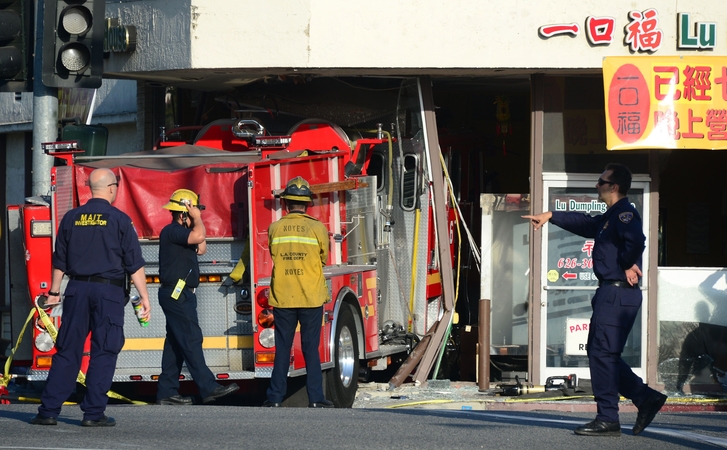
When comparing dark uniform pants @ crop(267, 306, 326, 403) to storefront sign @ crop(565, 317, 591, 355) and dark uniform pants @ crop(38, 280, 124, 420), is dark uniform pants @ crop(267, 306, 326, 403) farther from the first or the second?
storefront sign @ crop(565, 317, 591, 355)

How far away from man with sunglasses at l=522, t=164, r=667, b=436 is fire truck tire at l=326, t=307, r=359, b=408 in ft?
10.2

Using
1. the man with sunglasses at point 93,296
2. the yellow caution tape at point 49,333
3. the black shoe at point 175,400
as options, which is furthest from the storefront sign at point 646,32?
the man with sunglasses at point 93,296

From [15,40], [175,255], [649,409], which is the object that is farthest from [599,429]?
[15,40]

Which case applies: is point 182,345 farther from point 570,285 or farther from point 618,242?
point 570,285

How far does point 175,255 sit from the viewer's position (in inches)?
380

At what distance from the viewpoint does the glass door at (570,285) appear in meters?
12.0

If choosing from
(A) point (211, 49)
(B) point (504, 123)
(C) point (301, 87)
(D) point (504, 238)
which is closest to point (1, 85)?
(A) point (211, 49)

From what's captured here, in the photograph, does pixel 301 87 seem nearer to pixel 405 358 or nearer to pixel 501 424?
pixel 405 358

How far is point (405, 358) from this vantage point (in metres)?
12.6

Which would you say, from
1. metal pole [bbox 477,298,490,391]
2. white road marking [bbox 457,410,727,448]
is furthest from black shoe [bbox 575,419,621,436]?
metal pole [bbox 477,298,490,391]

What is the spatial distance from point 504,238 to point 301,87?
291 cm

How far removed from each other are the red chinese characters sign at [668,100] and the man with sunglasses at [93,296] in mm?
5833

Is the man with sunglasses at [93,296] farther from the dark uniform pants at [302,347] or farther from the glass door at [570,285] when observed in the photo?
the glass door at [570,285]

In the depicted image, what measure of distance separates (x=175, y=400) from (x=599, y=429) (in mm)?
4074
